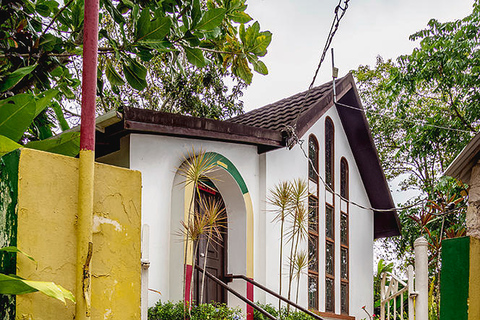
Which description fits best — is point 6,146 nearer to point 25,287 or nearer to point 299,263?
point 25,287

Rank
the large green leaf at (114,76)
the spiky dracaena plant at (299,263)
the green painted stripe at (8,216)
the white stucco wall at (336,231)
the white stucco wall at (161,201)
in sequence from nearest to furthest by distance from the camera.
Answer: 1. the green painted stripe at (8,216)
2. the large green leaf at (114,76)
3. the white stucco wall at (161,201)
4. the spiky dracaena plant at (299,263)
5. the white stucco wall at (336,231)

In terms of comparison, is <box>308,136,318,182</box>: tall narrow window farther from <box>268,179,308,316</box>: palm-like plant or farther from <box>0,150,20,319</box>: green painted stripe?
<box>0,150,20,319</box>: green painted stripe

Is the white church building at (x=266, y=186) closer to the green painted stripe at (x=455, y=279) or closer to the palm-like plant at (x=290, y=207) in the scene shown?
the palm-like plant at (x=290, y=207)

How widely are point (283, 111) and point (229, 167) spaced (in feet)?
7.39

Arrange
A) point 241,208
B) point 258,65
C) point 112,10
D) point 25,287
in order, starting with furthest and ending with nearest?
1. point 241,208
2. point 258,65
3. point 112,10
4. point 25,287

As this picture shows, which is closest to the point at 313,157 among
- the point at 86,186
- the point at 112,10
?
the point at 112,10

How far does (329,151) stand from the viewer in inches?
450

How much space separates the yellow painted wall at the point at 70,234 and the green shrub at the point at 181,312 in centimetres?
504

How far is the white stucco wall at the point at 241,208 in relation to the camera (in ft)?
23.8

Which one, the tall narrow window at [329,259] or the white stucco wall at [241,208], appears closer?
the white stucco wall at [241,208]

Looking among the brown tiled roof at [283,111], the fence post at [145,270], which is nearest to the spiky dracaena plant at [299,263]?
the brown tiled roof at [283,111]

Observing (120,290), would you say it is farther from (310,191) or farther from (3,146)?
(310,191)

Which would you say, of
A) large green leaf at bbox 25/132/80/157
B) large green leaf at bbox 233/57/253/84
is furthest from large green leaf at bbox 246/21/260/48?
large green leaf at bbox 25/132/80/157

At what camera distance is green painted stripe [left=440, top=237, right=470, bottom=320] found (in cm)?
380
